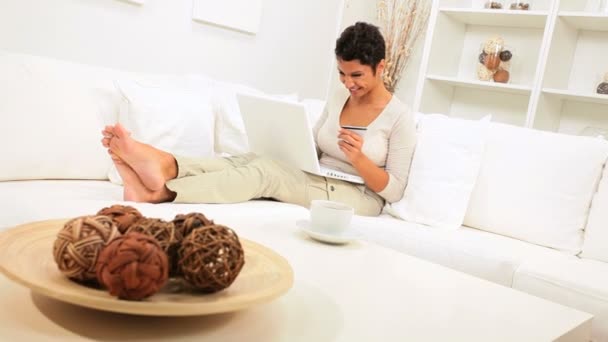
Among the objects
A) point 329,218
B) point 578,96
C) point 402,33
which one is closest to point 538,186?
point 329,218

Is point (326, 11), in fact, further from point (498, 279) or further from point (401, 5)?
point (498, 279)

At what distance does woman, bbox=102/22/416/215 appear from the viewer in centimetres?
192

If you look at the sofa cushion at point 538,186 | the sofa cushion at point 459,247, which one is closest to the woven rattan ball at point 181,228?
the sofa cushion at point 459,247

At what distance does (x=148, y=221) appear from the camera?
79 centimetres

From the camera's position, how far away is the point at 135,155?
176 centimetres

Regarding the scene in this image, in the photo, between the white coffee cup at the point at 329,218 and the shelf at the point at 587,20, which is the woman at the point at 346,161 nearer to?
the white coffee cup at the point at 329,218

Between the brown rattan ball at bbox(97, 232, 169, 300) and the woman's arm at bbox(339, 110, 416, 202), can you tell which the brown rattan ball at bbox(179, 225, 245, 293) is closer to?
the brown rattan ball at bbox(97, 232, 169, 300)

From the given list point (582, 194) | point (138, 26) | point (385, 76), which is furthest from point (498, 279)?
point (385, 76)

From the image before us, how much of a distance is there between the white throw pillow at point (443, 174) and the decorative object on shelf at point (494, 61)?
128 cm

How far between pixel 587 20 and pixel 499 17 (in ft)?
1.61

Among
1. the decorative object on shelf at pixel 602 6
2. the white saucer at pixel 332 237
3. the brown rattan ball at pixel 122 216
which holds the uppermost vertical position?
the decorative object on shelf at pixel 602 6

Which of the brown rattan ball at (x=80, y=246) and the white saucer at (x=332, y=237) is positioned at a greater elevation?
the brown rattan ball at (x=80, y=246)

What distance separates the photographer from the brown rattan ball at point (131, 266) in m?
0.70

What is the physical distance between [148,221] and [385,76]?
10.3 ft
